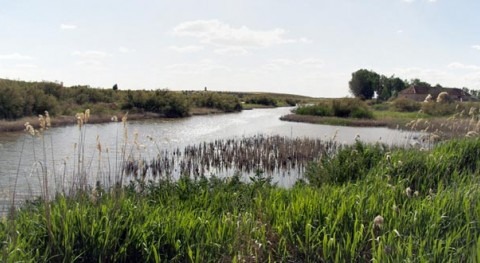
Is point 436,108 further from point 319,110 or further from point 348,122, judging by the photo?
point 319,110

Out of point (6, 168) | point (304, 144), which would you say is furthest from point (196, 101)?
point (6, 168)

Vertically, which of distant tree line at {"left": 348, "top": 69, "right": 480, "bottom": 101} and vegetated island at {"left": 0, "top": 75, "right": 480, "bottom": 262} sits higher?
distant tree line at {"left": 348, "top": 69, "right": 480, "bottom": 101}

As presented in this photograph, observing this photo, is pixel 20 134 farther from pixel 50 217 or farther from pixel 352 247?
pixel 352 247

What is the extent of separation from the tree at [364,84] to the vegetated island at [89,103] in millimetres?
40935

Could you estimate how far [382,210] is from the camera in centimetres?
483

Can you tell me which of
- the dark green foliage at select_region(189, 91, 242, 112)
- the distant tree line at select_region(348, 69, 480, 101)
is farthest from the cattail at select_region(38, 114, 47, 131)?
the distant tree line at select_region(348, 69, 480, 101)

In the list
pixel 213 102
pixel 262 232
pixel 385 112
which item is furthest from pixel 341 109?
pixel 262 232

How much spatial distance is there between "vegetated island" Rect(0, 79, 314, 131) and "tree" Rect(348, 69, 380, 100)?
40.9 m

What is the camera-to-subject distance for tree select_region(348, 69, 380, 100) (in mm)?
103188

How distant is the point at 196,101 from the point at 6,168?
52.9 m

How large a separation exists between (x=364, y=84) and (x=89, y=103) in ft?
234

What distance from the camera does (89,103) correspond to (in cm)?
5034

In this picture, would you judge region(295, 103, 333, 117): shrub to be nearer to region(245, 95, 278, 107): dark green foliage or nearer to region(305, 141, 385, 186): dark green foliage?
region(245, 95, 278, 107): dark green foliage

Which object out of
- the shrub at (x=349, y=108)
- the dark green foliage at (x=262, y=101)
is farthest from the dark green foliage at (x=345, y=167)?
the dark green foliage at (x=262, y=101)
